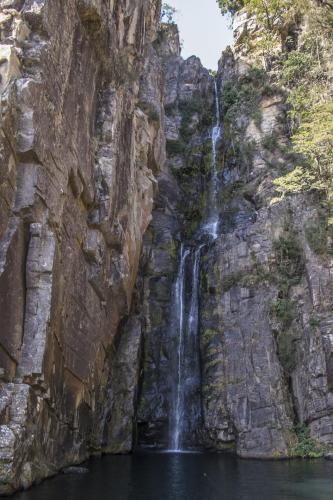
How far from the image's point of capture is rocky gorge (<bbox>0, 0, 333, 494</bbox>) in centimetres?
1491

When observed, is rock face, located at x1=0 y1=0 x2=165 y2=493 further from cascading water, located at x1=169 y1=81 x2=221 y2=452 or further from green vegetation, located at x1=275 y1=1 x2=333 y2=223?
green vegetation, located at x1=275 y1=1 x2=333 y2=223

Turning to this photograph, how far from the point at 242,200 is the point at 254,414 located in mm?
13856

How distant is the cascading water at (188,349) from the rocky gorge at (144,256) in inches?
3.1

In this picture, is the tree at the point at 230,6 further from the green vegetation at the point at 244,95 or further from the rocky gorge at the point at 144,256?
the green vegetation at the point at 244,95

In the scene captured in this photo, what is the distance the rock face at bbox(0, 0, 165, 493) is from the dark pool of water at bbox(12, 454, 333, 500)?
3.67 feet

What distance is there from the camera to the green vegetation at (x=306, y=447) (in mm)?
22000

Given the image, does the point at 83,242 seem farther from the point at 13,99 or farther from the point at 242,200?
the point at 242,200

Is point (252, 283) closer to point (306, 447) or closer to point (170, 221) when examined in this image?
point (306, 447)

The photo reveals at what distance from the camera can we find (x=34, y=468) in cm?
1366

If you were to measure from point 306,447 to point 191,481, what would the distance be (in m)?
9.10

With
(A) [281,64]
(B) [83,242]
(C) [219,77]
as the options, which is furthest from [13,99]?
(C) [219,77]

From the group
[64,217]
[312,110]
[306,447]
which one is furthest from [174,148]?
[306,447]

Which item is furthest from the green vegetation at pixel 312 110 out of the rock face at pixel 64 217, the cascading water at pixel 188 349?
the rock face at pixel 64 217

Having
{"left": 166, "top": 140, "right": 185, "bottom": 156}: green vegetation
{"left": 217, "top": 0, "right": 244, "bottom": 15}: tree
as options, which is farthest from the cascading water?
{"left": 217, "top": 0, "right": 244, "bottom": 15}: tree
